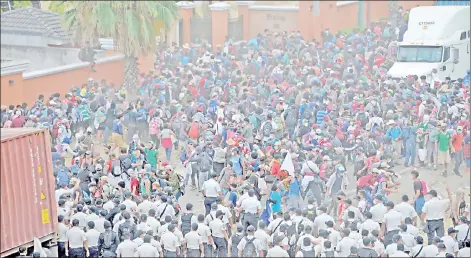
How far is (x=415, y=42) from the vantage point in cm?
3419

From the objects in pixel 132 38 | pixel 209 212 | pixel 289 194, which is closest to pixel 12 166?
pixel 209 212

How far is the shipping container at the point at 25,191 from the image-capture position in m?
18.8

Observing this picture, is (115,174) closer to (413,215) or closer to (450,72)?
(413,215)

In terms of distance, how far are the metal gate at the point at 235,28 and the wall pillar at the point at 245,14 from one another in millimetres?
154

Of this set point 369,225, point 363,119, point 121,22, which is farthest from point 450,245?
point 121,22

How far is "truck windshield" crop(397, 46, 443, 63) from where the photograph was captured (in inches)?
1325

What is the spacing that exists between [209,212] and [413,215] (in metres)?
4.34

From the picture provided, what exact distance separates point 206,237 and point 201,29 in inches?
Answer: 1048

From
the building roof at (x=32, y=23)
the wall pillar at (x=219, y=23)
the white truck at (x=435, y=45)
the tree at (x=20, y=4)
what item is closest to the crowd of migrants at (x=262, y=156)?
the white truck at (x=435, y=45)

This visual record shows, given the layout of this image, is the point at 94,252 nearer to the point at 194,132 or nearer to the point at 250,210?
the point at 250,210

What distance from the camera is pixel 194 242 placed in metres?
19.2

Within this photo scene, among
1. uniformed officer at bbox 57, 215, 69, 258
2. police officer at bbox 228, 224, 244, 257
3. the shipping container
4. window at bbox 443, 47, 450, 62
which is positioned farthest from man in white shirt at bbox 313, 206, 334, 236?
window at bbox 443, 47, 450, 62

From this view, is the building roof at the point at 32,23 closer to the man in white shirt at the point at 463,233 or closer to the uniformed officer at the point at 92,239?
the uniformed officer at the point at 92,239

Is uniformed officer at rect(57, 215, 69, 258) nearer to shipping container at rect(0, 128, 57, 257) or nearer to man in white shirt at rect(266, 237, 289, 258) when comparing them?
shipping container at rect(0, 128, 57, 257)
